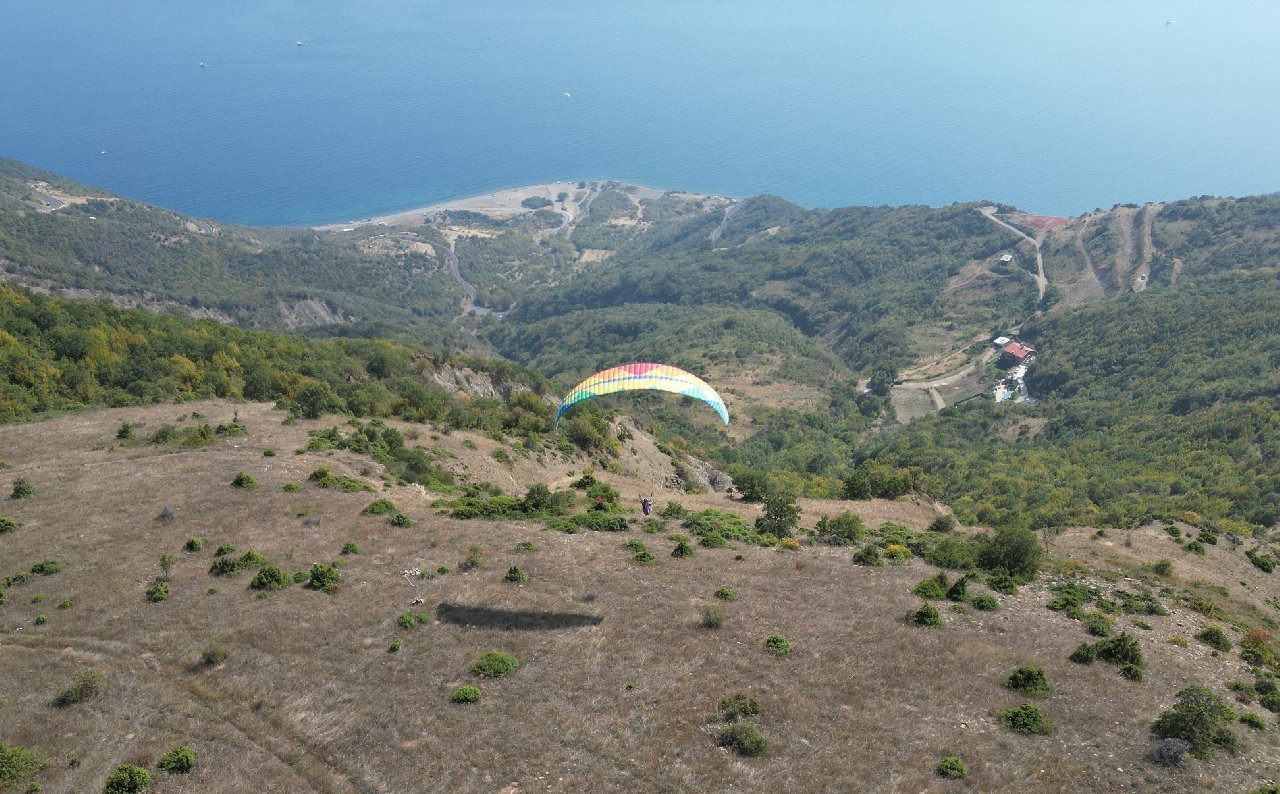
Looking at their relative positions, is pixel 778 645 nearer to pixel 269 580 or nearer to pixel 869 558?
pixel 869 558

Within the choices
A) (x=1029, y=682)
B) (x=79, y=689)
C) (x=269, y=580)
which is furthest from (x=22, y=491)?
(x=1029, y=682)

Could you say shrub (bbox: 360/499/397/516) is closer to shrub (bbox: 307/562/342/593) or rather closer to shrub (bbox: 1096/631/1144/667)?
shrub (bbox: 307/562/342/593)

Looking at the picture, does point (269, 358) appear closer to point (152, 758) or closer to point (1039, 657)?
point (152, 758)

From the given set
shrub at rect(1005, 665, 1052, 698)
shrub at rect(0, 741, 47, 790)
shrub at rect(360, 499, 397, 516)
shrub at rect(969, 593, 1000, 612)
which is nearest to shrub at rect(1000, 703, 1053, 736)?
shrub at rect(1005, 665, 1052, 698)

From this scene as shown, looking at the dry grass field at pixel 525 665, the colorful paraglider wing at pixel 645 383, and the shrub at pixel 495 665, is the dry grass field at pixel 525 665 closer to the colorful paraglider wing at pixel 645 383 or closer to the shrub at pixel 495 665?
the shrub at pixel 495 665

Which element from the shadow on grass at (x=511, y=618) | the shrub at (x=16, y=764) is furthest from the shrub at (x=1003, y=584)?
the shrub at (x=16, y=764)
